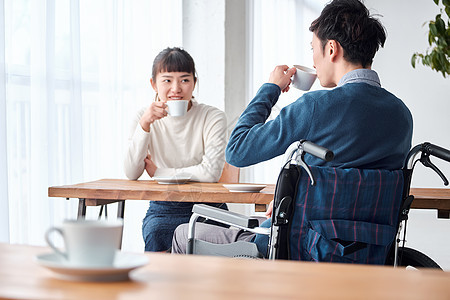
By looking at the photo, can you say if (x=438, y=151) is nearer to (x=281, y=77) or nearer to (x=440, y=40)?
(x=281, y=77)

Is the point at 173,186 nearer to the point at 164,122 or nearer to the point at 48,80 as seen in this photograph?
the point at 164,122

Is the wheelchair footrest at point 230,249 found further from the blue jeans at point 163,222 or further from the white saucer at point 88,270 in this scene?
the white saucer at point 88,270

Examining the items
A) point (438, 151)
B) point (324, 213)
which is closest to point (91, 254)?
point (324, 213)

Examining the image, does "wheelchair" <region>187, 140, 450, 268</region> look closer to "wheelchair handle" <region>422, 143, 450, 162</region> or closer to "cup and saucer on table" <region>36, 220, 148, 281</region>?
"wheelchair handle" <region>422, 143, 450, 162</region>

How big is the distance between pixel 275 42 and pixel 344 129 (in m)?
3.95

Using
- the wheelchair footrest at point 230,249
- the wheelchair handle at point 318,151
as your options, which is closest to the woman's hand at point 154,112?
the wheelchair footrest at point 230,249

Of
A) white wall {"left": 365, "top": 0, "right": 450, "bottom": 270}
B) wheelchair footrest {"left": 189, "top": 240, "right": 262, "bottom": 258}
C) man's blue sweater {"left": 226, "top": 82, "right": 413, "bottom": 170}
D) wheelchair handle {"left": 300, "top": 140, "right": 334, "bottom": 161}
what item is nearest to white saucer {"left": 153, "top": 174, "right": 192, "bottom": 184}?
wheelchair footrest {"left": 189, "top": 240, "right": 262, "bottom": 258}

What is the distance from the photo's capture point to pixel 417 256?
2.02m

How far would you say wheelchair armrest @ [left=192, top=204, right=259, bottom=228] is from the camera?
1491 mm

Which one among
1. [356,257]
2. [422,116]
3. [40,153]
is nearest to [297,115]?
[356,257]

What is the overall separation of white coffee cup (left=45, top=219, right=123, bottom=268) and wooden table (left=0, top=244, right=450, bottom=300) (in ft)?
0.11

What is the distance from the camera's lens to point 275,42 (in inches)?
213

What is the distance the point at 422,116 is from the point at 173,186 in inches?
175

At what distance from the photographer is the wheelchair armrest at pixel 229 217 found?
149 centimetres
